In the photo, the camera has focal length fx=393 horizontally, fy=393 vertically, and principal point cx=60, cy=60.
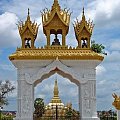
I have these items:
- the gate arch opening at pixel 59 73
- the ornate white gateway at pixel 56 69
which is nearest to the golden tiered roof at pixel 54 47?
the ornate white gateway at pixel 56 69

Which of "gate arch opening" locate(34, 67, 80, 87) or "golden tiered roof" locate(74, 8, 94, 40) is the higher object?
"golden tiered roof" locate(74, 8, 94, 40)

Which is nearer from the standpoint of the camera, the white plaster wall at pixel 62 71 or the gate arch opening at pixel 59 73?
the white plaster wall at pixel 62 71

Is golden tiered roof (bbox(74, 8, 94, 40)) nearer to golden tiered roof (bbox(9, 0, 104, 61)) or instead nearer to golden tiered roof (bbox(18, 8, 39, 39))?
golden tiered roof (bbox(9, 0, 104, 61))

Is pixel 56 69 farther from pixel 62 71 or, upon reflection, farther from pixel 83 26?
pixel 83 26

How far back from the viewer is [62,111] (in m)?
20.0

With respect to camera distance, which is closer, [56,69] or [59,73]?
[56,69]

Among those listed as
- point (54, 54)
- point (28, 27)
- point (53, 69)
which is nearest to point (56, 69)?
point (53, 69)

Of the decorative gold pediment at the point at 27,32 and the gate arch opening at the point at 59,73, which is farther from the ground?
the decorative gold pediment at the point at 27,32

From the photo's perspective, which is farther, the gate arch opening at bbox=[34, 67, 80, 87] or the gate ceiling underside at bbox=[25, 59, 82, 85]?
the gate arch opening at bbox=[34, 67, 80, 87]

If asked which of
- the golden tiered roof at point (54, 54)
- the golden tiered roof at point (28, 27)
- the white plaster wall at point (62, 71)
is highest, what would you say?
the golden tiered roof at point (28, 27)

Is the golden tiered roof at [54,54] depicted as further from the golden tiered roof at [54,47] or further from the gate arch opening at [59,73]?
the gate arch opening at [59,73]

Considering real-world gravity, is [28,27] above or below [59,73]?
above

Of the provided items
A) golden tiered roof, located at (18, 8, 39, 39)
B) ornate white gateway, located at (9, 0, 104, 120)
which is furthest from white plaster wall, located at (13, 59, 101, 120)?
golden tiered roof, located at (18, 8, 39, 39)

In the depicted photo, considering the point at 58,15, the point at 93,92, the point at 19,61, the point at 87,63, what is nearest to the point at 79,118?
the point at 93,92
